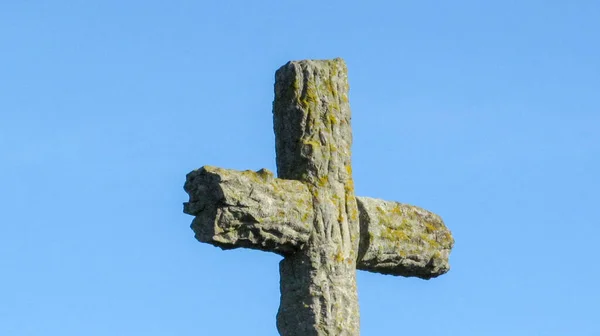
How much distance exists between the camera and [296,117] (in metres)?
9.73

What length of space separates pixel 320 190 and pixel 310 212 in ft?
0.72

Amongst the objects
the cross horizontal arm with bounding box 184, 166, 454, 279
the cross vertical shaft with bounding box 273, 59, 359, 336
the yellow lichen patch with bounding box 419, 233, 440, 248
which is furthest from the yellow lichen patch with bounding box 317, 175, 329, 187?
the yellow lichen patch with bounding box 419, 233, 440, 248

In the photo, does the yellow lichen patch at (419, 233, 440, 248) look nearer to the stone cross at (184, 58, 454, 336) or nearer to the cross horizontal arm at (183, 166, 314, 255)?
the stone cross at (184, 58, 454, 336)

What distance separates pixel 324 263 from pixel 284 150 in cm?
81

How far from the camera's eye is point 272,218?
9266 millimetres

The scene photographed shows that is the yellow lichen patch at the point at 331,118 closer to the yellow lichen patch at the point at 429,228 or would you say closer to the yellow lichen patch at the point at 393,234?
the yellow lichen patch at the point at 393,234

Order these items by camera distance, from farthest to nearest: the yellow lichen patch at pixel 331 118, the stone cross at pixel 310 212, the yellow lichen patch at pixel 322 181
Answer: the yellow lichen patch at pixel 331 118 < the yellow lichen patch at pixel 322 181 < the stone cross at pixel 310 212

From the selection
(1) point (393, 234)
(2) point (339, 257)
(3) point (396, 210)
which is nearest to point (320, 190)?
(2) point (339, 257)

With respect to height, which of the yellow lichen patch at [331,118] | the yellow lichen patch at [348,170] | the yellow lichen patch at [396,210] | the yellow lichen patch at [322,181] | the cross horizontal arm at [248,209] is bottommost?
the cross horizontal arm at [248,209]

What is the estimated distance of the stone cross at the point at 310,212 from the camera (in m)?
9.13

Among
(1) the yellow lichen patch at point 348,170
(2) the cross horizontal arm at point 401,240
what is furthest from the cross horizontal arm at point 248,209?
(2) the cross horizontal arm at point 401,240

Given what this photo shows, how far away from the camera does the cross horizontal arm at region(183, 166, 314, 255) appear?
903 cm

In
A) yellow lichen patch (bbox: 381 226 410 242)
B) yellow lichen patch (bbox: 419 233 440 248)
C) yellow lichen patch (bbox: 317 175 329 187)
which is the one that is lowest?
yellow lichen patch (bbox: 381 226 410 242)

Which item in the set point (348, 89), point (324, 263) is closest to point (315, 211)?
point (324, 263)
